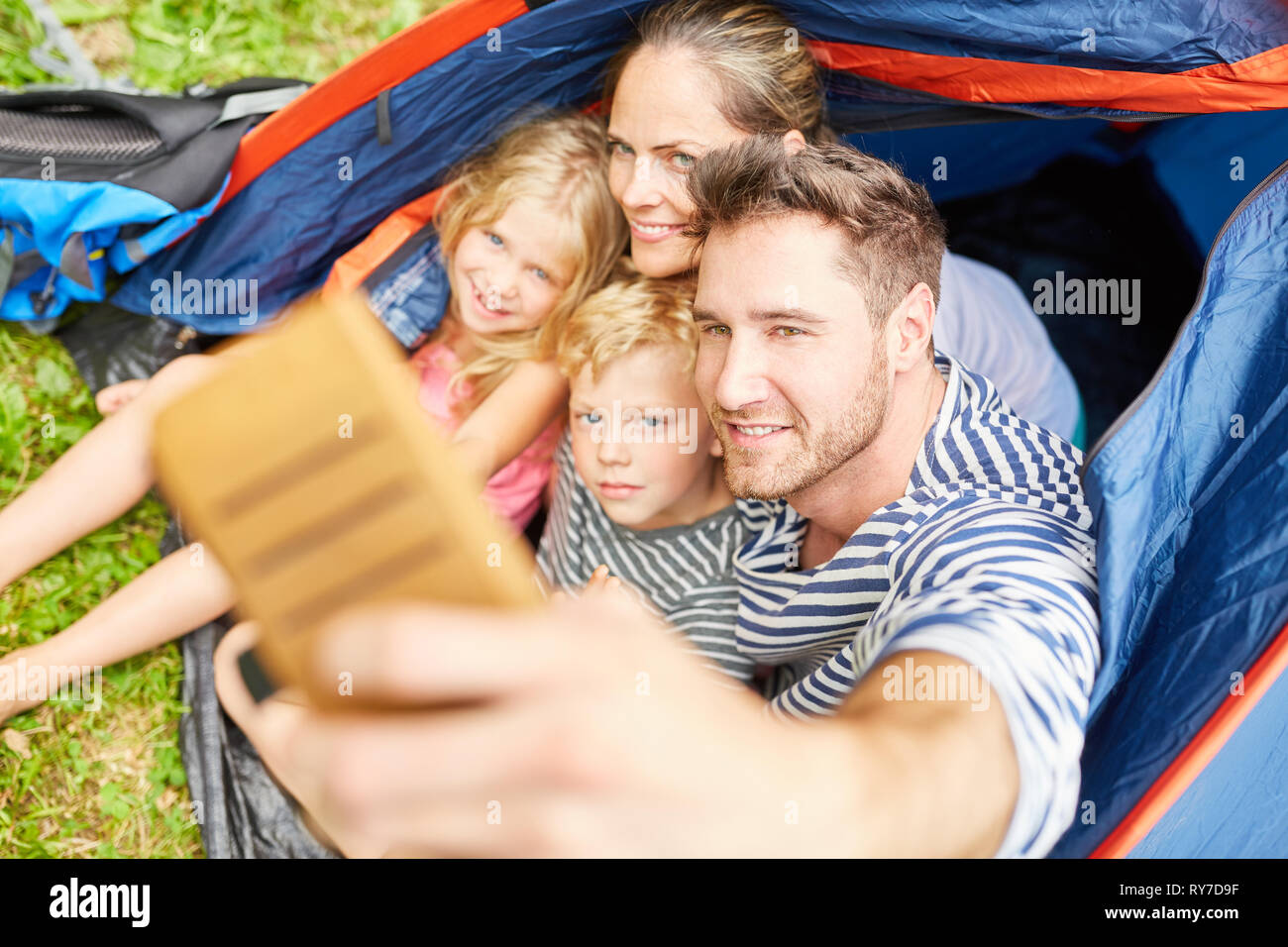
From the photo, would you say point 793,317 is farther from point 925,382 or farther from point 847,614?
point 847,614

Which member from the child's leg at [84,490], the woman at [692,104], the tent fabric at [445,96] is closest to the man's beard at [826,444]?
the woman at [692,104]

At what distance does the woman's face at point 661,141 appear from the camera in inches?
54.8

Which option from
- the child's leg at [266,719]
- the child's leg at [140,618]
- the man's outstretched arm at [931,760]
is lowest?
the child's leg at [266,719]

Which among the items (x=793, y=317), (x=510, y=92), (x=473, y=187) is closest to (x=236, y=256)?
(x=473, y=187)

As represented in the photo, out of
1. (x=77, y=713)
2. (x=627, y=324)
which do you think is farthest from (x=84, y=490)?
(x=627, y=324)

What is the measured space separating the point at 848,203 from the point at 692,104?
0.38 meters

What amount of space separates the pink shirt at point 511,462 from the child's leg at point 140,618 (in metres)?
0.47

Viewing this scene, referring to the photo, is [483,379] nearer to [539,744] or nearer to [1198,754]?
[1198,754]

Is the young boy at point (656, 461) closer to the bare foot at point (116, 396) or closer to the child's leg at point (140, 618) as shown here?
the child's leg at point (140, 618)

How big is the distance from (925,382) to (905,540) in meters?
0.28

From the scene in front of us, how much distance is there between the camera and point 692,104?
4.57 feet

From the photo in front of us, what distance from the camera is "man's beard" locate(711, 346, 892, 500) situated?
1.14 metres

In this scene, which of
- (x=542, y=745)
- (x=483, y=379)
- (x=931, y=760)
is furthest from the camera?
(x=483, y=379)

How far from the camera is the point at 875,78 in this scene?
146 cm
